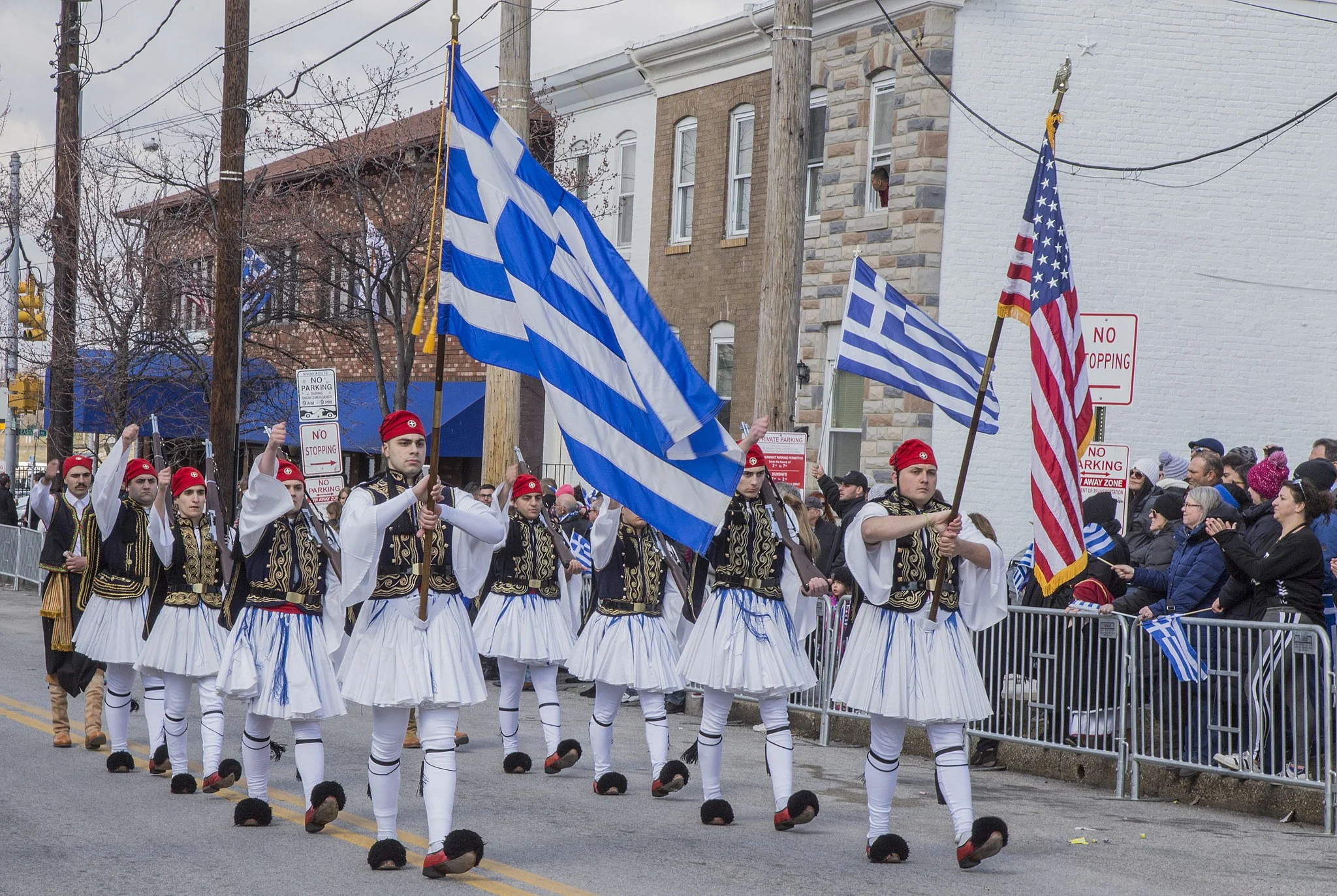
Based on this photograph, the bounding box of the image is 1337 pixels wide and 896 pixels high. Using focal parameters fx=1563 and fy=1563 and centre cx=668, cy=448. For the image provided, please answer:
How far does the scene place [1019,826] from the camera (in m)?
9.18

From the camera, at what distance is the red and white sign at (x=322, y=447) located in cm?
1589

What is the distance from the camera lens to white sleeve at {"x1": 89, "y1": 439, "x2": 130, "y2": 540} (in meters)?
10.2

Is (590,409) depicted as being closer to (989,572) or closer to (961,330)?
(989,572)

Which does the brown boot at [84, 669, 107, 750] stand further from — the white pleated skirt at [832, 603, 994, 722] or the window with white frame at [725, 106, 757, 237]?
the window with white frame at [725, 106, 757, 237]

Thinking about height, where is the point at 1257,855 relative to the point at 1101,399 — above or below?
below

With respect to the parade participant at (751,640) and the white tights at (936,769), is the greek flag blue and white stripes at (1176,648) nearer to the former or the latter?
the parade participant at (751,640)

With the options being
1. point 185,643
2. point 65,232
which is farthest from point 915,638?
point 65,232

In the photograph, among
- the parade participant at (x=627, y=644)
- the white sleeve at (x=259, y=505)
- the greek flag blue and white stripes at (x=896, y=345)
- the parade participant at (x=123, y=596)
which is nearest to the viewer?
the white sleeve at (x=259, y=505)

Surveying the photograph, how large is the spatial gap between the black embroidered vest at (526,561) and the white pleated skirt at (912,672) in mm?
3840

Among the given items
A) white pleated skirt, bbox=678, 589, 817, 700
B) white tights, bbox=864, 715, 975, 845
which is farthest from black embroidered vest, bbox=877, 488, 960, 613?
white pleated skirt, bbox=678, 589, 817, 700

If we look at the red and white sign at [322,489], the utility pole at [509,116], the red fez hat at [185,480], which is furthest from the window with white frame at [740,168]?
the red fez hat at [185,480]

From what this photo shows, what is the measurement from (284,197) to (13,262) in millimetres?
7798

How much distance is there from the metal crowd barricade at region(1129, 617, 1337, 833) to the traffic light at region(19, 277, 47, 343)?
22484 mm

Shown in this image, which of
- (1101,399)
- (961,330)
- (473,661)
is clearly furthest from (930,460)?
(961,330)
